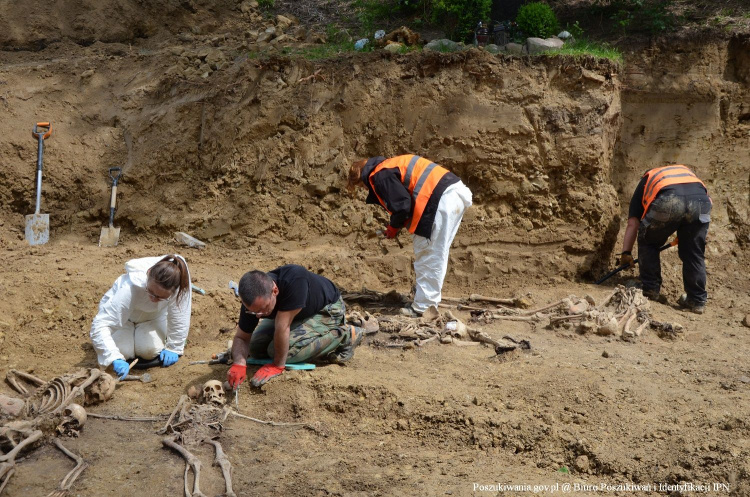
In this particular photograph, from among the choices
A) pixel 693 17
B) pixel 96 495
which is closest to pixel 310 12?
pixel 693 17

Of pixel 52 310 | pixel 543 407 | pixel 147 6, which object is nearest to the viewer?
pixel 543 407

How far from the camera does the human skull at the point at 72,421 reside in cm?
384

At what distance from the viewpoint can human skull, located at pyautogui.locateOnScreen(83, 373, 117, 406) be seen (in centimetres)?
420

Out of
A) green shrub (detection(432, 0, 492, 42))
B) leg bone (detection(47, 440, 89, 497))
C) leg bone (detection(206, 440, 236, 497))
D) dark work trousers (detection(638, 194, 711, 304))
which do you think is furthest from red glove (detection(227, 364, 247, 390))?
green shrub (detection(432, 0, 492, 42))

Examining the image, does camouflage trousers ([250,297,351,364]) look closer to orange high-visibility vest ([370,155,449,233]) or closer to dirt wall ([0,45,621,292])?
orange high-visibility vest ([370,155,449,233])

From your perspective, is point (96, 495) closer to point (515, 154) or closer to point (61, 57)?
point (515, 154)

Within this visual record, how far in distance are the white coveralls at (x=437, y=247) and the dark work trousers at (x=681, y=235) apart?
2.07 m

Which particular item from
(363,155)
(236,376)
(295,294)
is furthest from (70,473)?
(363,155)

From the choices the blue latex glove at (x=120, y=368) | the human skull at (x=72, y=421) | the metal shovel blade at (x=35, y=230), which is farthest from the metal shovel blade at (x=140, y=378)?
the metal shovel blade at (x=35, y=230)

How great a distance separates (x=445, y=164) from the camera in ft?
24.7

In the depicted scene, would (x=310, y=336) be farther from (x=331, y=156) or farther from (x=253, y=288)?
(x=331, y=156)

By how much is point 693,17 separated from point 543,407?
6455 millimetres

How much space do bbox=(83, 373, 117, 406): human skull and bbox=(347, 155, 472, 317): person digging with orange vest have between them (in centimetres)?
254

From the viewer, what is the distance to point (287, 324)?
4219mm
